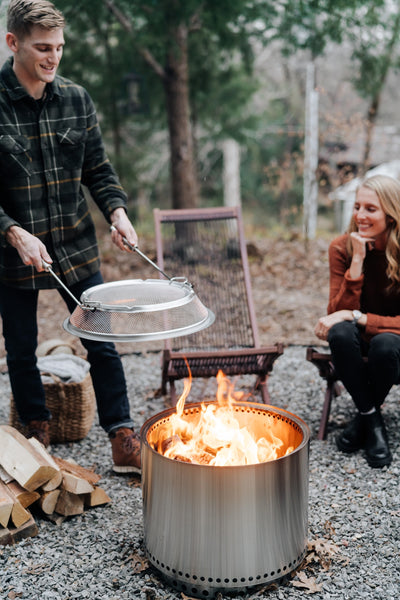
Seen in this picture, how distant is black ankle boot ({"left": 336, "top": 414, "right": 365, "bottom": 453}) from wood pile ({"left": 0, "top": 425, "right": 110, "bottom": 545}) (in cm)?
133

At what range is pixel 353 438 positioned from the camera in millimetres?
3371

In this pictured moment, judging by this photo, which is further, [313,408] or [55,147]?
[313,408]

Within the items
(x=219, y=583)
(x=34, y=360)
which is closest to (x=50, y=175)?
(x=34, y=360)

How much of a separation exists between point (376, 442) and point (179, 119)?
5.35 m

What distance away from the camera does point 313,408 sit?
4016 mm

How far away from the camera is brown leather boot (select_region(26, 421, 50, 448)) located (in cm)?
327

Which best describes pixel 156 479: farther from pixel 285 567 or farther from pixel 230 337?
pixel 230 337

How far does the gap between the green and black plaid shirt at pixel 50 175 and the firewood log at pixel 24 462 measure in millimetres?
747

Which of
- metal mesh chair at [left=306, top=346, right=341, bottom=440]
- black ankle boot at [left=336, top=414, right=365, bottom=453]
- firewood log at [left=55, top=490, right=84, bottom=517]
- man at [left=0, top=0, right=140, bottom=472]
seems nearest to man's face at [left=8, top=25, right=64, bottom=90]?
man at [left=0, top=0, right=140, bottom=472]

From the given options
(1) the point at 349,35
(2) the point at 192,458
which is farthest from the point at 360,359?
(1) the point at 349,35

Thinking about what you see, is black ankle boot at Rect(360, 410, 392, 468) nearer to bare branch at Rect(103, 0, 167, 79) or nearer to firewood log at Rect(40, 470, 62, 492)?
firewood log at Rect(40, 470, 62, 492)

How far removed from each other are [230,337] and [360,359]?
4.37ft

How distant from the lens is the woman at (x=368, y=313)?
3.19 meters

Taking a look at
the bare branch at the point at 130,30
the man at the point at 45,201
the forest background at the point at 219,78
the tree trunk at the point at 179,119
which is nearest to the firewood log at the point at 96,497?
the man at the point at 45,201
